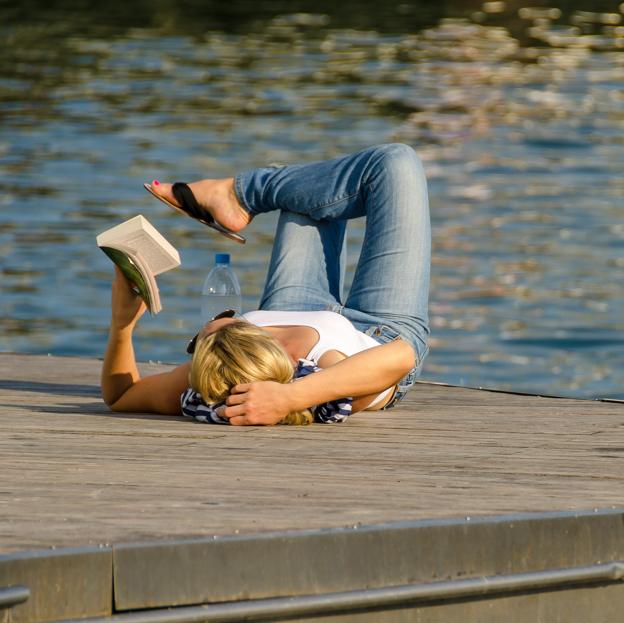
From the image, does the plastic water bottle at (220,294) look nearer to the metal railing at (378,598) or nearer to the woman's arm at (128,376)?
the woman's arm at (128,376)

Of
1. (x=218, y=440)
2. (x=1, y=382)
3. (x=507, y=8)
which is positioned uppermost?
(x=218, y=440)

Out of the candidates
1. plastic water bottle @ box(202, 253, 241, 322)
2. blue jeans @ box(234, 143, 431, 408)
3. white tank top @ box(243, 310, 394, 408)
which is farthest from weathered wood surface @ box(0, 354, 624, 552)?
plastic water bottle @ box(202, 253, 241, 322)

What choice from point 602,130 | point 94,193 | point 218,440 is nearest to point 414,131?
point 602,130

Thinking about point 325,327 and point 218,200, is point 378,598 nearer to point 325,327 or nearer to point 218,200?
point 325,327

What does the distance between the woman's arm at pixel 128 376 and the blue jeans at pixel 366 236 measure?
0.66 metres

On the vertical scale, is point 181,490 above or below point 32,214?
above

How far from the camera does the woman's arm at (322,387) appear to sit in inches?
197

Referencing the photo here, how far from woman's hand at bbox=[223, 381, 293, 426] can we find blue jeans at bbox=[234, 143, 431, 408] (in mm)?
696

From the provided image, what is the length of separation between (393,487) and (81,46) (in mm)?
31353

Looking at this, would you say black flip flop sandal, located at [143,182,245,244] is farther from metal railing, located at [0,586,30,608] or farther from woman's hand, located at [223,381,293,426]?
metal railing, located at [0,586,30,608]

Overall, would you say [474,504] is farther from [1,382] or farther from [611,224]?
[611,224]

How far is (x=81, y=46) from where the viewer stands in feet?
113

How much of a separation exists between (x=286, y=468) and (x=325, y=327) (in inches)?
38.4

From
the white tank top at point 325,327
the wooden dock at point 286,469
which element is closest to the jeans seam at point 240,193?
the white tank top at point 325,327
